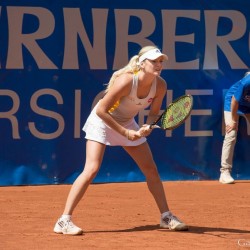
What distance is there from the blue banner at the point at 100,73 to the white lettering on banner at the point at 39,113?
0.04 feet

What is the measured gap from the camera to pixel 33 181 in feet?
31.9

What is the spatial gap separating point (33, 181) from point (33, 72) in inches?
47.2

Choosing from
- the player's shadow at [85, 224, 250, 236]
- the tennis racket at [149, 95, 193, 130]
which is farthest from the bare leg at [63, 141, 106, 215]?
the tennis racket at [149, 95, 193, 130]

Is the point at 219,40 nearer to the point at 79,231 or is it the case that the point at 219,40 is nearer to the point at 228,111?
the point at 228,111

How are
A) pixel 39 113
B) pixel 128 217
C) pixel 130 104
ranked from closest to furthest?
pixel 130 104, pixel 128 217, pixel 39 113

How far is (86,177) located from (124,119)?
563mm

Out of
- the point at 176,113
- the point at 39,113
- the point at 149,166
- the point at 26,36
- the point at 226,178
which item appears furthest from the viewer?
the point at 226,178

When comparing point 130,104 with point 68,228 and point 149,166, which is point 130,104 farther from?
point 68,228

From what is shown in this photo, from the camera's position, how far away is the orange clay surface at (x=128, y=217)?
664cm

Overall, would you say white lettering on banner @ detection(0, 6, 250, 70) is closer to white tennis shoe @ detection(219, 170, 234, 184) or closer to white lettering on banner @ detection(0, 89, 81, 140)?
white lettering on banner @ detection(0, 89, 81, 140)

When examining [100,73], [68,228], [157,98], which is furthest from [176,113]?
[100,73]

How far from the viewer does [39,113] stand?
31.4 feet

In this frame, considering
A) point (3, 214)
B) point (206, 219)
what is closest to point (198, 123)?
point (206, 219)

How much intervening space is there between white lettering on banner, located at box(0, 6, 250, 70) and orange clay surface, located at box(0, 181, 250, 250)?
4.51 ft
